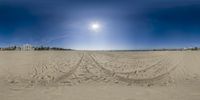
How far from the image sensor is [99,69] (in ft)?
56.8

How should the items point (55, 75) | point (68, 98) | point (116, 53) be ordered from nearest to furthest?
1. point (68, 98)
2. point (55, 75)
3. point (116, 53)

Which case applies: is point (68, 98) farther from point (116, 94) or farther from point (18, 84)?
point (18, 84)

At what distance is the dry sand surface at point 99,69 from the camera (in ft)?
50.3

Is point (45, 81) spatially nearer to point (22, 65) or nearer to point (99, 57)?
point (22, 65)

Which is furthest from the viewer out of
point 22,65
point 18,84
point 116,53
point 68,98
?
point 116,53

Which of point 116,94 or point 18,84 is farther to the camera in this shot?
point 18,84

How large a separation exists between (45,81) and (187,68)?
9066 mm

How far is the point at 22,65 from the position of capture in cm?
1762

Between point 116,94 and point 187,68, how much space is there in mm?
8230

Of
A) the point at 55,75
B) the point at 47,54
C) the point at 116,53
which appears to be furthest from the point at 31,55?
the point at 116,53

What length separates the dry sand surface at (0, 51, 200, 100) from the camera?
15.3 meters

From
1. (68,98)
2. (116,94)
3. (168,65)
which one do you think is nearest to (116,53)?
(168,65)

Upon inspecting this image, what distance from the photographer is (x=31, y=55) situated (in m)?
18.4

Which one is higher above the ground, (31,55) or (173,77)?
(31,55)
